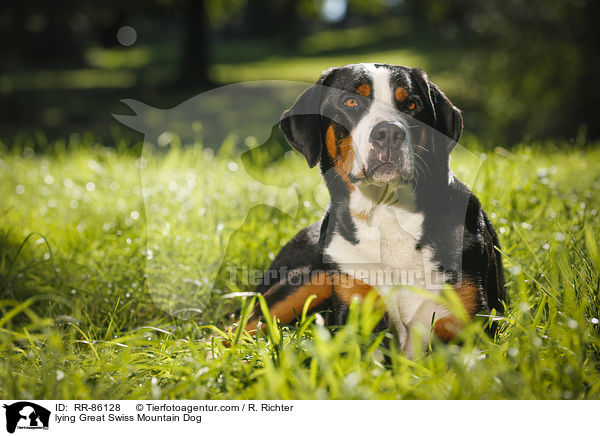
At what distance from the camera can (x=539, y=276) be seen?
2.35m

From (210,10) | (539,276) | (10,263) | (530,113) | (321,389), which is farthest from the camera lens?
(210,10)

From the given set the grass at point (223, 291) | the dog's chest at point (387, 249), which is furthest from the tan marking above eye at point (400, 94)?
the grass at point (223, 291)

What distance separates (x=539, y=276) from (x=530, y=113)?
3.90 meters

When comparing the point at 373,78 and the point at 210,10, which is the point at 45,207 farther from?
the point at 210,10

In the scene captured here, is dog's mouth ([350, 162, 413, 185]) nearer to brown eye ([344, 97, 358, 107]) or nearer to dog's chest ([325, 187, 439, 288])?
dog's chest ([325, 187, 439, 288])

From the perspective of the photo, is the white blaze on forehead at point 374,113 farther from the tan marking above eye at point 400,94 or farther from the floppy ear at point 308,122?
the floppy ear at point 308,122

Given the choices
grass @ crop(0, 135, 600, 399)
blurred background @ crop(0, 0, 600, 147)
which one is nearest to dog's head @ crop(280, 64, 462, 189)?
grass @ crop(0, 135, 600, 399)

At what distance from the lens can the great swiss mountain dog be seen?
6.52 feet

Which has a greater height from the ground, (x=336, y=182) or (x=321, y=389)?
(x=336, y=182)

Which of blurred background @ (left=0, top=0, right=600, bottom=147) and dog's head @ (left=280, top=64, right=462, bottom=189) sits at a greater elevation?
blurred background @ (left=0, top=0, right=600, bottom=147)

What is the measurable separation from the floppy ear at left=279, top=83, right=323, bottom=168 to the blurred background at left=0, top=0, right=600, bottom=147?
0.93 meters

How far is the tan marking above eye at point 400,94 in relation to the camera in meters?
1.99
